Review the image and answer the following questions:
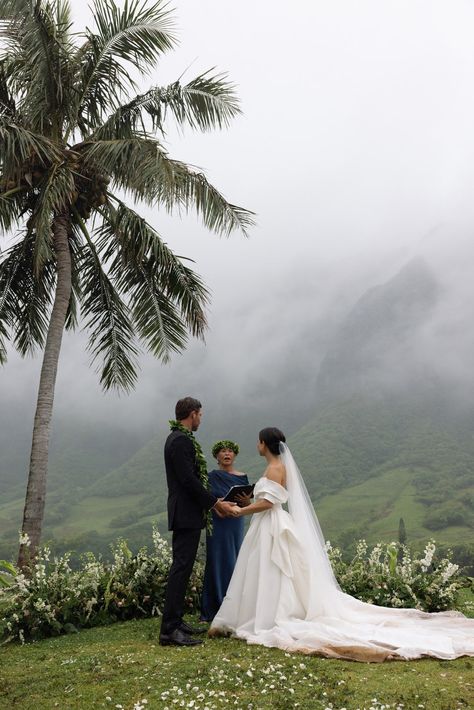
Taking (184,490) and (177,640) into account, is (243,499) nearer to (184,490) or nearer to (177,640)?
(184,490)

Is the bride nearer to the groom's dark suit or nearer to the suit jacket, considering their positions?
the groom's dark suit

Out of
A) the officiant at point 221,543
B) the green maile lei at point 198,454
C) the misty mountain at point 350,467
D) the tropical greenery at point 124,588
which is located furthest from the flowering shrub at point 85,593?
the misty mountain at point 350,467

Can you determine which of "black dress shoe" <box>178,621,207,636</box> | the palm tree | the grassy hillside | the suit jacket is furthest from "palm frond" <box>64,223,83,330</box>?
the grassy hillside

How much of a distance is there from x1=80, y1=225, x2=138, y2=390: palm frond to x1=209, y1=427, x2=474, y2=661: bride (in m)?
6.61

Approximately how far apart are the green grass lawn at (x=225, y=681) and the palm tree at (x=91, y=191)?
401cm

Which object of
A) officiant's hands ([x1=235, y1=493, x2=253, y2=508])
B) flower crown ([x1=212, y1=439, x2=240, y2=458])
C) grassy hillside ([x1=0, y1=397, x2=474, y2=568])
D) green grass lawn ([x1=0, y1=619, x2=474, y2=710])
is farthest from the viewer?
grassy hillside ([x1=0, y1=397, x2=474, y2=568])

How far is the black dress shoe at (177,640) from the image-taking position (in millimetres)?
5988

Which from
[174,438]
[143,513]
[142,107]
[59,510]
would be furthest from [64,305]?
[59,510]

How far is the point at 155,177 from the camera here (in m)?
10.0

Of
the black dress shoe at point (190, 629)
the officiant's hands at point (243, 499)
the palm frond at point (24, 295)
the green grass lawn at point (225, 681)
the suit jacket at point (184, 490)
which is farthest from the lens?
the palm frond at point (24, 295)

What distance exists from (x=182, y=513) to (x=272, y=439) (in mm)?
1309

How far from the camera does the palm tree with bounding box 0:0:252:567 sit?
1008 cm

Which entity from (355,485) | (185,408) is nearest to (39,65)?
(185,408)

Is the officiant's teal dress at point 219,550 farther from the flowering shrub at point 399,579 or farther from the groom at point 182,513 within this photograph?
the flowering shrub at point 399,579
